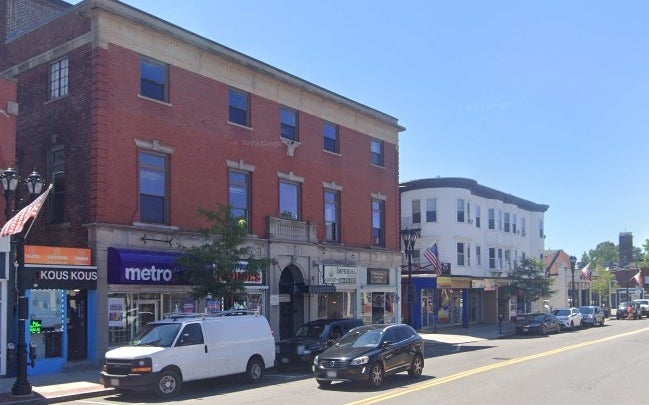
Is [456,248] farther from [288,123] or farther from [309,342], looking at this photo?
[309,342]

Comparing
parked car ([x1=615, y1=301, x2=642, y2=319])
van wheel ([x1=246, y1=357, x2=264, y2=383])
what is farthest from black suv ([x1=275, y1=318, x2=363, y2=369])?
parked car ([x1=615, y1=301, x2=642, y2=319])

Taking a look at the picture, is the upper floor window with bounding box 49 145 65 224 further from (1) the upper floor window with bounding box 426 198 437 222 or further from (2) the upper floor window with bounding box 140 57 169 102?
(1) the upper floor window with bounding box 426 198 437 222

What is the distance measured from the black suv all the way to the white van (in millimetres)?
2440

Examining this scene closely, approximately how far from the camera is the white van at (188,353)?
15867 mm

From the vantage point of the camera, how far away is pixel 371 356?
664 inches

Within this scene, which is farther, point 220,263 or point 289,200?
point 289,200

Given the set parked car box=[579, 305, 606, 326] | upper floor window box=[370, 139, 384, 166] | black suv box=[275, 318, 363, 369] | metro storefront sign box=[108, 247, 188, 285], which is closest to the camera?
black suv box=[275, 318, 363, 369]

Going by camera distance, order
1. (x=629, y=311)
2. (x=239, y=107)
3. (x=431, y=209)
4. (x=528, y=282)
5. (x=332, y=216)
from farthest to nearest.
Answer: (x=629, y=311)
(x=528, y=282)
(x=431, y=209)
(x=332, y=216)
(x=239, y=107)

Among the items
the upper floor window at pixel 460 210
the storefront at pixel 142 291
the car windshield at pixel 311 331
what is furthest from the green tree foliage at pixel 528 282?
the storefront at pixel 142 291

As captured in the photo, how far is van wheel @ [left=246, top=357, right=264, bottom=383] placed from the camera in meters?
18.7

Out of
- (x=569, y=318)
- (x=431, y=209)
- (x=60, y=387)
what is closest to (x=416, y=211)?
(x=431, y=209)

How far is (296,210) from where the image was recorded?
3209 cm

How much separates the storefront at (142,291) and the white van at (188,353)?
454 centimetres

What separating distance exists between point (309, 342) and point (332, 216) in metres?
13.1
